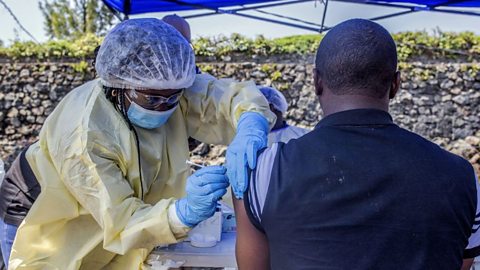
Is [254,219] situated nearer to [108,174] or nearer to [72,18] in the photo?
[108,174]

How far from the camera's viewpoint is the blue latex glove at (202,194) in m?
1.27

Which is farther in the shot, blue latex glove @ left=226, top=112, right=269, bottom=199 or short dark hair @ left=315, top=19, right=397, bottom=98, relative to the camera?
blue latex glove @ left=226, top=112, right=269, bottom=199

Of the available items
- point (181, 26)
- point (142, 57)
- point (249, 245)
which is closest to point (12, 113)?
point (181, 26)

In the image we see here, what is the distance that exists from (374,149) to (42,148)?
1138 mm

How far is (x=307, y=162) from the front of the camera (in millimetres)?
928

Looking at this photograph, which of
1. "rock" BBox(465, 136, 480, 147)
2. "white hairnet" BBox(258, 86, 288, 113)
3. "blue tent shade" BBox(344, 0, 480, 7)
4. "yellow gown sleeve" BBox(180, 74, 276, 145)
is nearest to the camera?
"yellow gown sleeve" BBox(180, 74, 276, 145)

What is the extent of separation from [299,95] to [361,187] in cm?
643

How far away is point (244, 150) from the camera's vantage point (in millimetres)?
1219

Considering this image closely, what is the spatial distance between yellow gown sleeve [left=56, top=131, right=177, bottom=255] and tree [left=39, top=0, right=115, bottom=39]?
11.9 meters

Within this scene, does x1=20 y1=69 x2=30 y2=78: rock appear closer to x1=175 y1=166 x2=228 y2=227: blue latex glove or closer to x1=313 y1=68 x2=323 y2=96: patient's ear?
x1=175 y1=166 x2=228 y2=227: blue latex glove

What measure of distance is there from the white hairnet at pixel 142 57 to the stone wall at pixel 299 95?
5.42 metres

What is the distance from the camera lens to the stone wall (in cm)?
688

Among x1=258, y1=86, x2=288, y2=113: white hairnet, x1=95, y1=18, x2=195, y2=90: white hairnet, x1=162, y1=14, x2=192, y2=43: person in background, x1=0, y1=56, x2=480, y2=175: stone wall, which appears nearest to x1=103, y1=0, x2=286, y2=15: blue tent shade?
x1=162, y1=14, x2=192, y2=43: person in background

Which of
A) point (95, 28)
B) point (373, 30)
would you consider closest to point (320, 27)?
point (373, 30)
